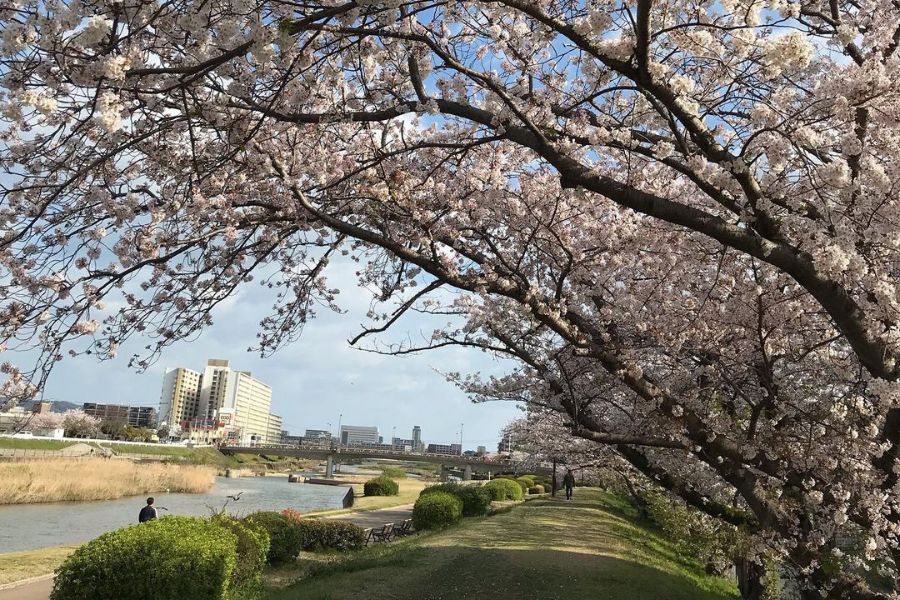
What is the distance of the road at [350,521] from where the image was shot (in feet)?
30.4

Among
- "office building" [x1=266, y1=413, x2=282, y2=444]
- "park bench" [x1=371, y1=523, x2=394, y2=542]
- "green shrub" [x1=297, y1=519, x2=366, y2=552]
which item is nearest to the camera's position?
"green shrub" [x1=297, y1=519, x2=366, y2=552]

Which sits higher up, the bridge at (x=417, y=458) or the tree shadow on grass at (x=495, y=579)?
the tree shadow on grass at (x=495, y=579)

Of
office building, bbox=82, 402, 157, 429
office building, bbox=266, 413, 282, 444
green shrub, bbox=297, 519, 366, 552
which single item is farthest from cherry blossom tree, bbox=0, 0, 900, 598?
office building, bbox=266, 413, 282, 444

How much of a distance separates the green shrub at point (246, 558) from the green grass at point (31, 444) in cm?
4560

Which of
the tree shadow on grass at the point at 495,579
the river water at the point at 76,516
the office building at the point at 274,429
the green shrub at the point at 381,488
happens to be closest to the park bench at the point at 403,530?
the river water at the point at 76,516

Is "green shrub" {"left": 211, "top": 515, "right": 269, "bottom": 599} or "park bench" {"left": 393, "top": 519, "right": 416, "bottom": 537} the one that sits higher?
"green shrub" {"left": 211, "top": 515, "right": 269, "bottom": 599}

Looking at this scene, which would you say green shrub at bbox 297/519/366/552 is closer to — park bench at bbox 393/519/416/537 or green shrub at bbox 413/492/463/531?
park bench at bbox 393/519/416/537

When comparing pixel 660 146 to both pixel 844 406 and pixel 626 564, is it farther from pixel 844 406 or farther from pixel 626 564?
pixel 626 564

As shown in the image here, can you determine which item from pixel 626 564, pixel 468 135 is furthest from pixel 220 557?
pixel 626 564

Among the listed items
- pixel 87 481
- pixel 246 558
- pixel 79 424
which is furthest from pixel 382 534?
pixel 79 424

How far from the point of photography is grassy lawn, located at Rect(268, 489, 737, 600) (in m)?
9.88

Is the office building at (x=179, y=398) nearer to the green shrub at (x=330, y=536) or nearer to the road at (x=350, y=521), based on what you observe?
the road at (x=350, y=521)

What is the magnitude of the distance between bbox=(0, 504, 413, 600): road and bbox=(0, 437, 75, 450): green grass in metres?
35.3

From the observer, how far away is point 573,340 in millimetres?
6035
